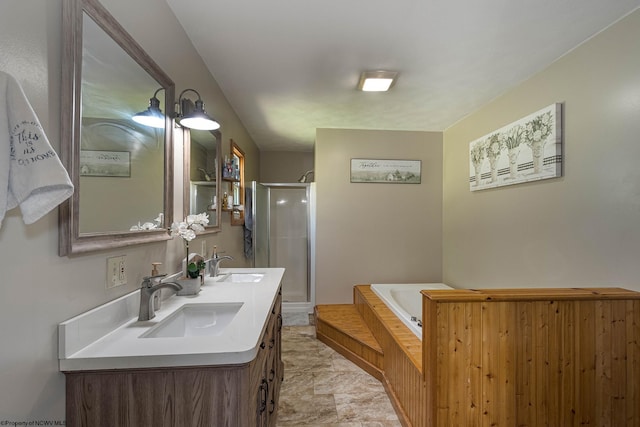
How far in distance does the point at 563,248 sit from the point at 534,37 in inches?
55.4

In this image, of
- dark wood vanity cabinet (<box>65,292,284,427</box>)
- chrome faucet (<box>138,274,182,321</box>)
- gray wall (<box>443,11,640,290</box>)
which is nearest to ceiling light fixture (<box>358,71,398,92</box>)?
gray wall (<box>443,11,640,290</box>)

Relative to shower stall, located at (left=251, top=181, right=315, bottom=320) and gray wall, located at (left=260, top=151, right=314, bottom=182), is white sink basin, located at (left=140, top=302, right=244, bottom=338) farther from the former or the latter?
gray wall, located at (left=260, top=151, right=314, bottom=182)

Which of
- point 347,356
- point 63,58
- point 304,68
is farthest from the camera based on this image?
point 347,356

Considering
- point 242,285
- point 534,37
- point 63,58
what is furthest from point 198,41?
point 534,37

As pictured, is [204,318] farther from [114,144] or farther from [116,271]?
[114,144]

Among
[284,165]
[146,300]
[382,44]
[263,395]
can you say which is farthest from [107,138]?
[284,165]

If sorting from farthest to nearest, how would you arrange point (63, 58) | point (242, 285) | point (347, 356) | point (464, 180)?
1. point (464, 180)
2. point (347, 356)
3. point (242, 285)
4. point (63, 58)

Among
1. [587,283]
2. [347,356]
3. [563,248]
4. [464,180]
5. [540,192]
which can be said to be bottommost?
[347,356]

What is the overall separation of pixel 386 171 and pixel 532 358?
2536 mm

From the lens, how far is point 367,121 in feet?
10.7

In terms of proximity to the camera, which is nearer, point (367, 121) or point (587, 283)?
point (587, 283)

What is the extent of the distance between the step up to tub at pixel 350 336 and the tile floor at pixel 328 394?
0.23 ft

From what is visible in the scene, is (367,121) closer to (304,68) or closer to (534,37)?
(304,68)

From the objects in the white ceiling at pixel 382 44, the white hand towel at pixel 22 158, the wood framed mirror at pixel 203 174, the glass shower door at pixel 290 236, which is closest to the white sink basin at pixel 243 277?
the wood framed mirror at pixel 203 174
